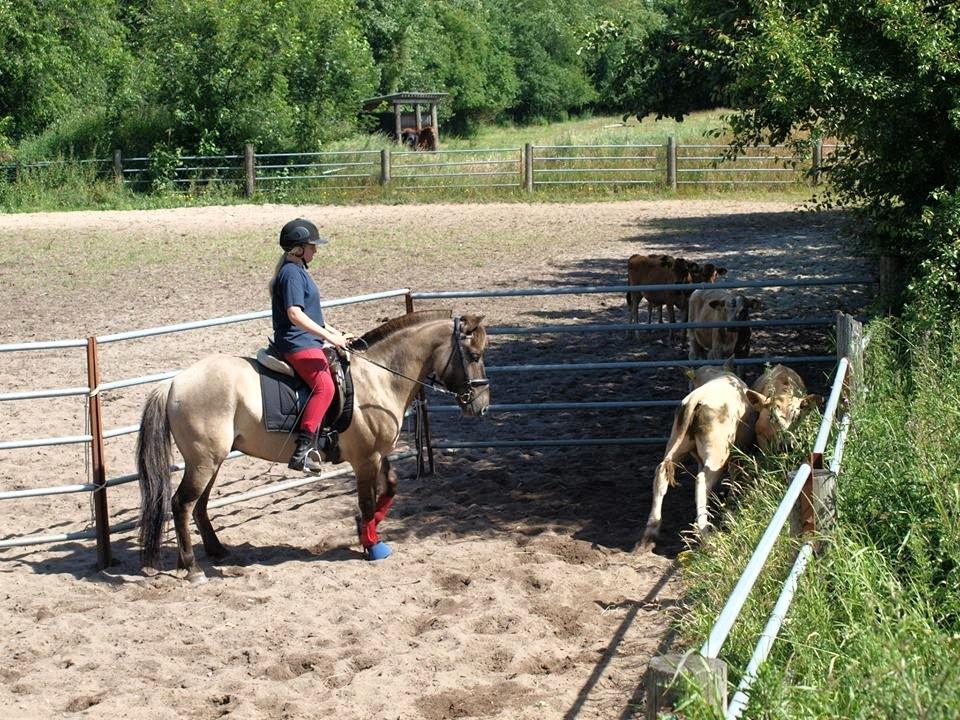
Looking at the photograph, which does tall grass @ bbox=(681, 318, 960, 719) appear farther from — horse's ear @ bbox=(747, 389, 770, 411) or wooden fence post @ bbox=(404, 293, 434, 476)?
wooden fence post @ bbox=(404, 293, 434, 476)

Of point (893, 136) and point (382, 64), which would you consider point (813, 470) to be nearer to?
point (893, 136)

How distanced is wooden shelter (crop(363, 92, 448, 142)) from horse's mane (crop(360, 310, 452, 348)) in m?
33.7

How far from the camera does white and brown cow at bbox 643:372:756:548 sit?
25.6ft

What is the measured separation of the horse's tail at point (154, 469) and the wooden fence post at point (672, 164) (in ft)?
76.0

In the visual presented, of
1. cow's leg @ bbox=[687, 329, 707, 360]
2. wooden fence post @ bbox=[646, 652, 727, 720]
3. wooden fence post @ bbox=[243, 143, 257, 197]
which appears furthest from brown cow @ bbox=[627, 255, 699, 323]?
wooden fence post @ bbox=[243, 143, 257, 197]

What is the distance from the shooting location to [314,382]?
7.57m

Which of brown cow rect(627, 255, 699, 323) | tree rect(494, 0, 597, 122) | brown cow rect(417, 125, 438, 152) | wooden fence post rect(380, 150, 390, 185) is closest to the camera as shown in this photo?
brown cow rect(627, 255, 699, 323)

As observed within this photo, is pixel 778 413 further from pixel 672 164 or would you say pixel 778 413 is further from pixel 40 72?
pixel 40 72

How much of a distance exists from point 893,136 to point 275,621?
5.52 m

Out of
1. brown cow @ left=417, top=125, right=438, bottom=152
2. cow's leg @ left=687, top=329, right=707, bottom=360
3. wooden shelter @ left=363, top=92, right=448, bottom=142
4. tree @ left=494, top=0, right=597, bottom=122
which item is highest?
tree @ left=494, top=0, right=597, bottom=122

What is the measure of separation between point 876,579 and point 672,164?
24.9 metres

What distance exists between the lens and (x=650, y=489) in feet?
29.0

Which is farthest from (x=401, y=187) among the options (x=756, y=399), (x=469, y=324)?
(x=756, y=399)

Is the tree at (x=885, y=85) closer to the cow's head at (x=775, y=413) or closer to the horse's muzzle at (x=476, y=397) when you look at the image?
the cow's head at (x=775, y=413)
